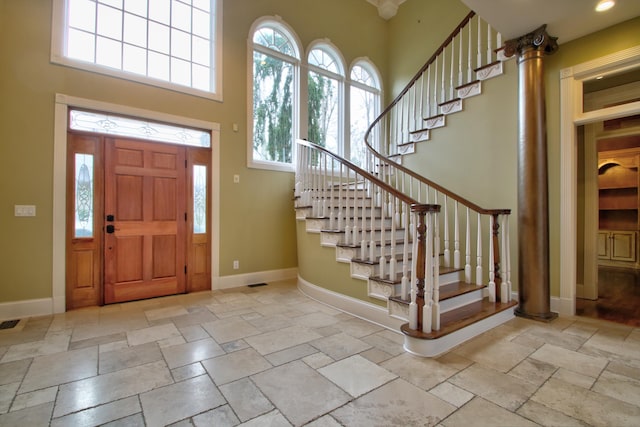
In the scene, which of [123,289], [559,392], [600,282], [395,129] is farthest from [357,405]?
[600,282]

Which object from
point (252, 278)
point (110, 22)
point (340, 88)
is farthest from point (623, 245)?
point (110, 22)

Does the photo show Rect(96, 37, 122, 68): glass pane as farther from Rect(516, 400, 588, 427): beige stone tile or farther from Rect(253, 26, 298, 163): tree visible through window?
Rect(516, 400, 588, 427): beige stone tile

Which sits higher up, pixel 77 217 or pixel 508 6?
pixel 508 6

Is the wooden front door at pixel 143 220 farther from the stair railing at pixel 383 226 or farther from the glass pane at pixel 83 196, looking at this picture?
the stair railing at pixel 383 226

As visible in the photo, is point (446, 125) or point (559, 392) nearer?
point (559, 392)

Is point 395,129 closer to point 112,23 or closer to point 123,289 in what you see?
point 112,23

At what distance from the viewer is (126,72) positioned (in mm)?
3711

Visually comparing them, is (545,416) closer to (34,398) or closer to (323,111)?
(34,398)

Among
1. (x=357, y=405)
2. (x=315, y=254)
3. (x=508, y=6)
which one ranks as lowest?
(x=357, y=405)

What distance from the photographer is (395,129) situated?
5027 millimetres

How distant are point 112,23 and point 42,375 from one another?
3931 mm

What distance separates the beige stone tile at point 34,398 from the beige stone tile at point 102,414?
26 cm

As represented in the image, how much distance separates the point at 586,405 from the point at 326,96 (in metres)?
5.43

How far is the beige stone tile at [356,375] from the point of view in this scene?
190 centimetres
